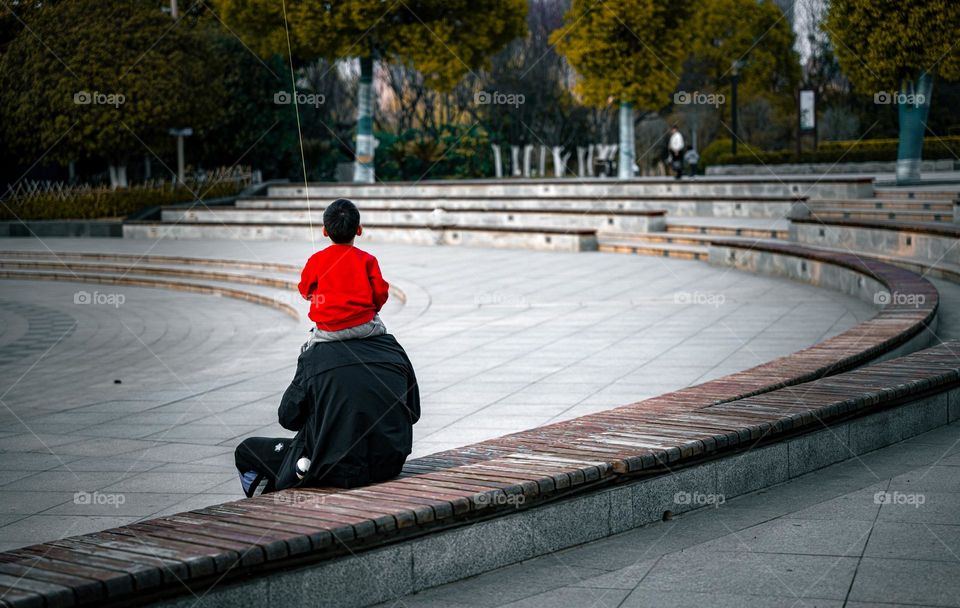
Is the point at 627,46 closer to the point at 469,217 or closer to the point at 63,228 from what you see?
the point at 469,217

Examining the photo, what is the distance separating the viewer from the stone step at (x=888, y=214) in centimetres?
1805

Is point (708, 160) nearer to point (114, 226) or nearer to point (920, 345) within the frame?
point (114, 226)

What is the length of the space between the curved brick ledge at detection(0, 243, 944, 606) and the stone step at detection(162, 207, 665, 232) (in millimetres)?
14276

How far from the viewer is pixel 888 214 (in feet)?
62.9

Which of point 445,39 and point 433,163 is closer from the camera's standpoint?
point 445,39

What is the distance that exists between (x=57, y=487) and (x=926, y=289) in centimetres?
810

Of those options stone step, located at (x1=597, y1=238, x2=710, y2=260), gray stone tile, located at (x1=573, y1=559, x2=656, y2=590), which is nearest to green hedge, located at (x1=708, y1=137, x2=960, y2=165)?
stone step, located at (x1=597, y1=238, x2=710, y2=260)

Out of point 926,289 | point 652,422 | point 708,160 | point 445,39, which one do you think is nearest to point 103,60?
point 445,39

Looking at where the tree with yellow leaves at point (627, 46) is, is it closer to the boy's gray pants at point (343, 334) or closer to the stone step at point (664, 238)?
the stone step at point (664, 238)

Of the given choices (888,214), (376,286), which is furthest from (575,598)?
(888,214)

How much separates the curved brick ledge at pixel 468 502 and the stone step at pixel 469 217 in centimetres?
1428

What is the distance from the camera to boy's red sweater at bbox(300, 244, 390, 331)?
510cm

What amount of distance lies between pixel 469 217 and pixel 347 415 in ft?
67.8

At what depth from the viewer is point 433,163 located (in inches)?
1588
